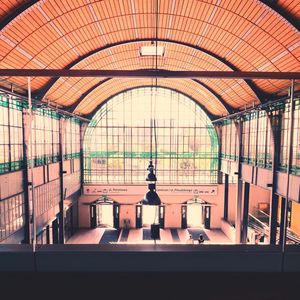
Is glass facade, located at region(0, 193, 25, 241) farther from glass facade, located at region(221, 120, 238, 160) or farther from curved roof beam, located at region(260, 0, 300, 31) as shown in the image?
glass facade, located at region(221, 120, 238, 160)

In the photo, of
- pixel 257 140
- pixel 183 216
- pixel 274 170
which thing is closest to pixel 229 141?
pixel 257 140

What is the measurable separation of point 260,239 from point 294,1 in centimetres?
1347

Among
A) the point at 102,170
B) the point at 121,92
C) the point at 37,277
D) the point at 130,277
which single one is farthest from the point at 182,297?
the point at 121,92

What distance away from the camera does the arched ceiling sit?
A: 26.2 feet

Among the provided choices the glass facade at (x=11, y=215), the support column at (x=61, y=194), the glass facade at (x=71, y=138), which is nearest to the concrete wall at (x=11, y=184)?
the glass facade at (x=11, y=215)

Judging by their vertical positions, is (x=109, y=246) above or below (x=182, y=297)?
above

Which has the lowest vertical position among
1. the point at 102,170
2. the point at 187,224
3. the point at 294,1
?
the point at 187,224

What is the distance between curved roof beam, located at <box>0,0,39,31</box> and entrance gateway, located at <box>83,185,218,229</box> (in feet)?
50.0

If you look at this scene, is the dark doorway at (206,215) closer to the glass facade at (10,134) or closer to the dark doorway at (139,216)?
the dark doorway at (139,216)

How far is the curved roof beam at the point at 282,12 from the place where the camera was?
7.41m

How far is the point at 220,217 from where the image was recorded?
2119 cm

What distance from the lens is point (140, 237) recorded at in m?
19.0

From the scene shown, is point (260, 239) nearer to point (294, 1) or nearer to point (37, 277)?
point (294, 1)

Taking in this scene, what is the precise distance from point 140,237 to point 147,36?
15319mm
